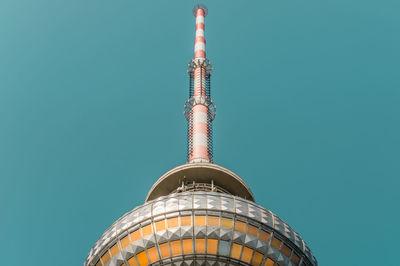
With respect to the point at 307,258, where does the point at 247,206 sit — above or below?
above

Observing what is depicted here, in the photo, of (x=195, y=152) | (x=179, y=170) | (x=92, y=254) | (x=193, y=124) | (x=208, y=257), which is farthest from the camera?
(x=193, y=124)

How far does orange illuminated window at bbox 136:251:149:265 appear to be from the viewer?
47406 mm

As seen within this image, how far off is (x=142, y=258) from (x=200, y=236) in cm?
399

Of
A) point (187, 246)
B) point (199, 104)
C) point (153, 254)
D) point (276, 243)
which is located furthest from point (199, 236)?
point (199, 104)

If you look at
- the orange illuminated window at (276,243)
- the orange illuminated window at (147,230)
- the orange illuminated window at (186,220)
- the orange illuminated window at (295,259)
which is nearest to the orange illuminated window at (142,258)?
the orange illuminated window at (147,230)

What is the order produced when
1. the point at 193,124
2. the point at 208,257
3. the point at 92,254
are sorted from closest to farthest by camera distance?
1. the point at 208,257
2. the point at 92,254
3. the point at 193,124

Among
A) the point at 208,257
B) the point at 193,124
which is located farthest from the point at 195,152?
the point at 208,257

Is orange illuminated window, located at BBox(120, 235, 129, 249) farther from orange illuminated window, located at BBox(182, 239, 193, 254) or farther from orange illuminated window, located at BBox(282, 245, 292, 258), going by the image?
orange illuminated window, located at BBox(282, 245, 292, 258)

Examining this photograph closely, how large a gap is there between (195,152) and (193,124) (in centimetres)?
459

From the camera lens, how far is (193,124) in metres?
64.9

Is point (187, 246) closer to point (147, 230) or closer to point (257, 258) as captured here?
point (147, 230)

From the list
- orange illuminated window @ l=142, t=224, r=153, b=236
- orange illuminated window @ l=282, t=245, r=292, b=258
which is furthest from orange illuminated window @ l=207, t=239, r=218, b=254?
orange illuminated window @ l=282, t=245, r=292, b=258

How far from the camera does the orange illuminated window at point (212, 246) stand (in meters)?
47.3

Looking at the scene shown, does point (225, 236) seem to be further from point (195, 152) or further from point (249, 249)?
point (195, 152)
